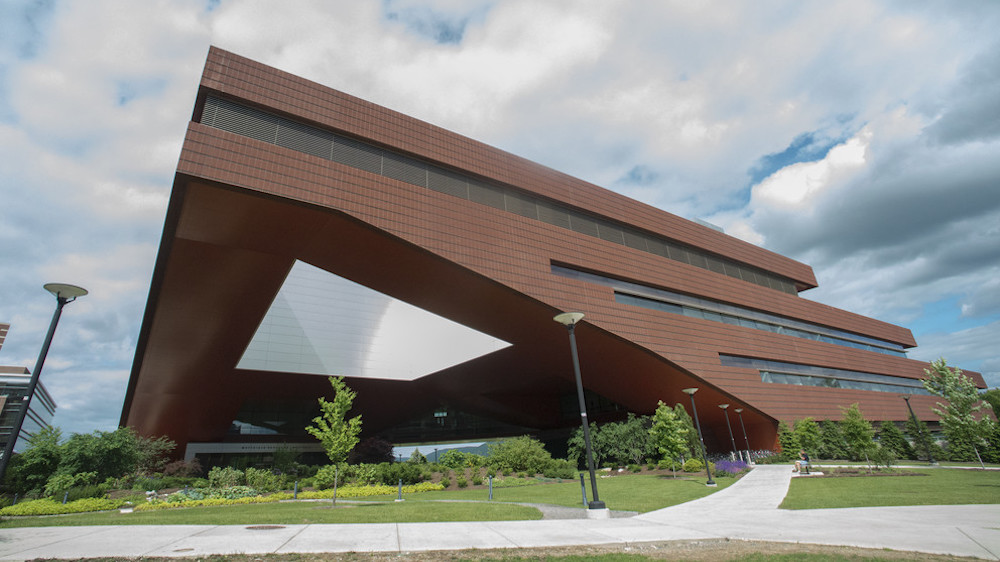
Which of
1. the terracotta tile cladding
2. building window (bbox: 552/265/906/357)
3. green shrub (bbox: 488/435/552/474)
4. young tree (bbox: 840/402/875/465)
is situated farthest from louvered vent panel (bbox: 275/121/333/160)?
young tree (bbox: 840/402/875/465)

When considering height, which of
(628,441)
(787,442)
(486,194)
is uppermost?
(486,194)

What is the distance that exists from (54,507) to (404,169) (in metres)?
22.6

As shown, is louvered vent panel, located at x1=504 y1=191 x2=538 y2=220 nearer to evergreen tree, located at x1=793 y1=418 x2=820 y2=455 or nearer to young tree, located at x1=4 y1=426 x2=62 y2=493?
evergreen tree, located at x1=793 y1=418 x2=820 y2=455

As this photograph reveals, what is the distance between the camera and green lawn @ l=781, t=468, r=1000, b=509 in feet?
43.5

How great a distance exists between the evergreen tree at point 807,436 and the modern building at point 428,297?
6.81ft

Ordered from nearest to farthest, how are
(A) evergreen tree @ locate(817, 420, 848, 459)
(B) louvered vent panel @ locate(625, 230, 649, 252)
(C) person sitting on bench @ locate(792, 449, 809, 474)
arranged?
(C) person sitting on bench @ locate(792, 449, 809, 474) → (B) louvered vent panel @ locate(625, 230, 649, 252) → (A) evergreen tree @ locate(817, 420, 848, 459)

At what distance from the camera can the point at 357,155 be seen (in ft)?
75.6

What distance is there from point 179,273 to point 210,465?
32.0 metres

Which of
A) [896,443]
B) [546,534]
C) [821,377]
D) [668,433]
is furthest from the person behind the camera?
[821,377]

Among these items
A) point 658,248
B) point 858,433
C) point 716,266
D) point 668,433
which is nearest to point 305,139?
point 668,433

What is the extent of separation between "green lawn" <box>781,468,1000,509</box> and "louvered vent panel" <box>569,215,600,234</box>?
737 inches

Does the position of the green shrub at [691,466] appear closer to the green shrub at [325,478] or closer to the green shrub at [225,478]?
the green shrub at [325,478]

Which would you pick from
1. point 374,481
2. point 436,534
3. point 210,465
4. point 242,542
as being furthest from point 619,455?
point 210,465

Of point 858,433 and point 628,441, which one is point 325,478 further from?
point 858,433
